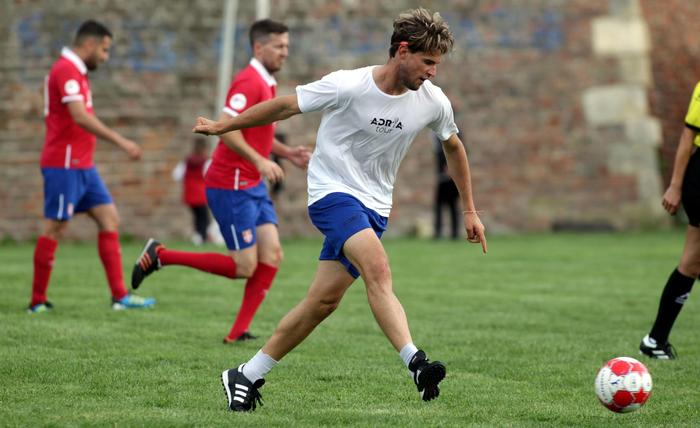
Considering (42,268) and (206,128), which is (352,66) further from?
(206,128)

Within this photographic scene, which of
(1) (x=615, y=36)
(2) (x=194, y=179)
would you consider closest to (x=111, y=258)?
(2) (x=194, y=179)

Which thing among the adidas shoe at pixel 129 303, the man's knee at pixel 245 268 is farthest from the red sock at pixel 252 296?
the adidas shoe at pixel 129 303

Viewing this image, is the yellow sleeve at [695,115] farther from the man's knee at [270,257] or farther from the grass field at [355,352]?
the man's knee at [270,257]

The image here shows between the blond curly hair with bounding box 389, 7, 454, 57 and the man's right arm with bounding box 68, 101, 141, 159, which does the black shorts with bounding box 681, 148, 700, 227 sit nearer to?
the blond curly hair with bounding box 389, 7, 454, 57

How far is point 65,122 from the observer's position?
34.5 ft

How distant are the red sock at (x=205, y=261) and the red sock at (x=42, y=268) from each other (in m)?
1.71

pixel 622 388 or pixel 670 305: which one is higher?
pixel 622 388

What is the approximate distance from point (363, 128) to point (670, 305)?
312cm

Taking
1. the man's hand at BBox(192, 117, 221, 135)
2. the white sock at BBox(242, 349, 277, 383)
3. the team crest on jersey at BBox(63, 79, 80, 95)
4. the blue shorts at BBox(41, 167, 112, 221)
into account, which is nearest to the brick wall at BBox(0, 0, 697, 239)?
the blue shorts at BBox(41, 167, 112, 221)

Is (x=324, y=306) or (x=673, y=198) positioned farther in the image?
(x=673, y=198)

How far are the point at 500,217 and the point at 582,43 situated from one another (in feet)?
11.9

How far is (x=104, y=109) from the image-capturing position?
21.4m

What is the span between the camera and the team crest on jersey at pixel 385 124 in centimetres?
632

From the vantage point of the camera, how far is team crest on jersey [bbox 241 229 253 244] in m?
8.83
